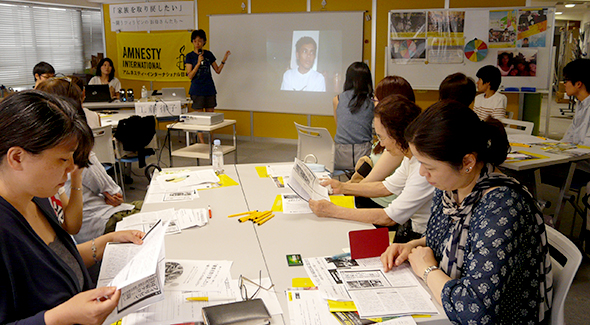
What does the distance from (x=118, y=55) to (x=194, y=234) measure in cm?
738

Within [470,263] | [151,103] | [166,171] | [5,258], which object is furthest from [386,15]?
[5,258]

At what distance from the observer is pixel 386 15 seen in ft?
20.4

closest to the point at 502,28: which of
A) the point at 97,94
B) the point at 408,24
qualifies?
the point at 408,24

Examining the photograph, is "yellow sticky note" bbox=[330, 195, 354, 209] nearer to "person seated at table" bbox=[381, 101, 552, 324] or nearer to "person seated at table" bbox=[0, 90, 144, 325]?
"person seated at table" bbox=[381, 101, 552, 324]

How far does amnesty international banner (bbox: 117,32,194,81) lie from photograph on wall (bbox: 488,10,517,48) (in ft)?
15.7

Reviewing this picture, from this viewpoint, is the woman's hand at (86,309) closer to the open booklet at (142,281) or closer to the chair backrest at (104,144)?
the open booklet at (142,281)

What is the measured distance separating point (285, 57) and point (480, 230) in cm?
598

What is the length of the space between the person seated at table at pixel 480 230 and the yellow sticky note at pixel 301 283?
1.25ft

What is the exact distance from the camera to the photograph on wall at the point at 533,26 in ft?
17.6

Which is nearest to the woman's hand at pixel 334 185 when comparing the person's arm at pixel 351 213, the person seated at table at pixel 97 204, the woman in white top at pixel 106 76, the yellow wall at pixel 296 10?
the person's arm at pixel 351 213

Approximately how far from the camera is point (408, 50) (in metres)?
5.80

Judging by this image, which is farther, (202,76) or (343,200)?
(202,76)

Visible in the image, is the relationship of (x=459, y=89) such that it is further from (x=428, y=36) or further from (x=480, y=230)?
(x=428, y=36)

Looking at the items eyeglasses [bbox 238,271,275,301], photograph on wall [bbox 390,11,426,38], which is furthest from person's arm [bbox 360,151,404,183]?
photograph on wall [bbox 390,11,426,38]
